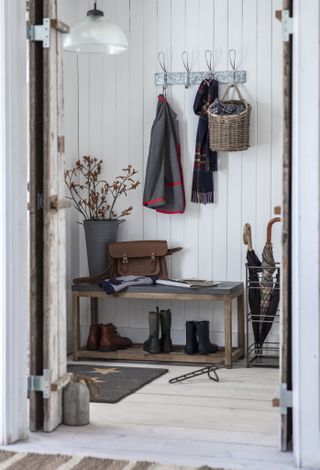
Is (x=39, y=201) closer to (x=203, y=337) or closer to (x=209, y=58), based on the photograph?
(x=203, y=337)

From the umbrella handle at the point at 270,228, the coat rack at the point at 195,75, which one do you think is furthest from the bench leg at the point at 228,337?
the coat rack at the point at 195,75

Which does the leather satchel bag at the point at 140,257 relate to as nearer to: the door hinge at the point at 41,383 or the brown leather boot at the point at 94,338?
the brown leather boot at the point at 94,338

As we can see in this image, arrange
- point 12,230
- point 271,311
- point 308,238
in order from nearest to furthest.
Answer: point 308,238 → point 12,230 → point 271,311

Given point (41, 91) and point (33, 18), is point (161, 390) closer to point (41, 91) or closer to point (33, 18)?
point (41, 91)

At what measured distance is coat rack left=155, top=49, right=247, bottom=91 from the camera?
241 inches

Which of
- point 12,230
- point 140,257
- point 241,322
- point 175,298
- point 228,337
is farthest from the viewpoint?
point 140,257

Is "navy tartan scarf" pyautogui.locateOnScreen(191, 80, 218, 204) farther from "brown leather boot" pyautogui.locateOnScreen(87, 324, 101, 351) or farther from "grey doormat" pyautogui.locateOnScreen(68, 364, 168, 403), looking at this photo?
"grey doormat" pyautogui.locateOnScreen(68, 364, 168, 403)

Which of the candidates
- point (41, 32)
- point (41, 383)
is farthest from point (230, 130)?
point (41, 383)

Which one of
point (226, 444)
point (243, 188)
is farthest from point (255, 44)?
point (226, 444)

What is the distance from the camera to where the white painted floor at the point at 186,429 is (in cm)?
356

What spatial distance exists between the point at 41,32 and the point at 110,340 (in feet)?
9.13

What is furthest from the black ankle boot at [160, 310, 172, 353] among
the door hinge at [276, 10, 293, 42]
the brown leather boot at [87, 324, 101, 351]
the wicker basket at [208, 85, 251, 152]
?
the door hinge at [276, 10, 293, 42]

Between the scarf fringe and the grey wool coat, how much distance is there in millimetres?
87

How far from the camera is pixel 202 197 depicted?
20.3 ft
